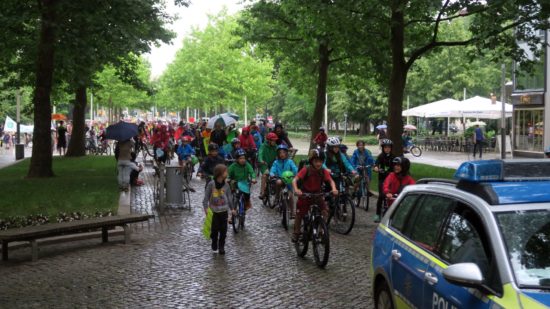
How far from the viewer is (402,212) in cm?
551

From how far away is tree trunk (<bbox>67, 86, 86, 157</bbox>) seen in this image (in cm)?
3253

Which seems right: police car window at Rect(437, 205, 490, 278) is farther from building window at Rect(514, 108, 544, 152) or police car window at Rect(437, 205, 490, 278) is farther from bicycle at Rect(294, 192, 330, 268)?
building window at Rect(514, 108, 544, 152)

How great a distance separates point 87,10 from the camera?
19062mm

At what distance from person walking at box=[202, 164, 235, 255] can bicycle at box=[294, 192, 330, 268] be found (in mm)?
1160

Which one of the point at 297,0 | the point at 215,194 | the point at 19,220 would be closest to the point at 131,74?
the point at 297,0

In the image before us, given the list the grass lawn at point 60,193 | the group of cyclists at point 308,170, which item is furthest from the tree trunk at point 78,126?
the group of cyclists at point 308,170

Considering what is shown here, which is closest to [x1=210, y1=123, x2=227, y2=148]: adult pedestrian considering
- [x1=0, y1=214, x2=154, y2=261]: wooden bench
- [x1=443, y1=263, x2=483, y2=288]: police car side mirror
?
[x1=0, y1=214, x2=154, y2=261]: wooden bench

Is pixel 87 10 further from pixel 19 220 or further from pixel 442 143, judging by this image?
pixel 442 143

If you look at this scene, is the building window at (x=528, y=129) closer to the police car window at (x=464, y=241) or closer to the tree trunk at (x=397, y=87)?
the tree trunk at (x=397, y=87)

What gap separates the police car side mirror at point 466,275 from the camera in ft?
12.0

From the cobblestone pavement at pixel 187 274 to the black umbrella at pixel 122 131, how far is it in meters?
4.65

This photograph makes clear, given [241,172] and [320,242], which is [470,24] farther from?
[320,242]

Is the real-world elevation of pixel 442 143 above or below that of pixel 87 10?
below

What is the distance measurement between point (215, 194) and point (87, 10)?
1093 centimetres
